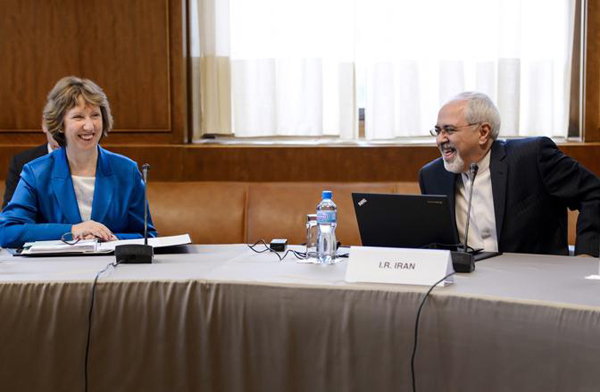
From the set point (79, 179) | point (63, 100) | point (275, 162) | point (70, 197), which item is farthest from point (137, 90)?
point (70, 197)

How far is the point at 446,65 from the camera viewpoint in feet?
13.6

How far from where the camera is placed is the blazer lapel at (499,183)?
291 centimetres

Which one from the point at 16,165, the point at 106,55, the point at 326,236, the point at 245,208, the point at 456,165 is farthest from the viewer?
the point at 106,55

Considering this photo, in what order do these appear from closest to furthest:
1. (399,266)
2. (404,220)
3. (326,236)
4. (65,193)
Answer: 1. (399,266)
2. (404,220)
3. (326,236)
4. (65,193)

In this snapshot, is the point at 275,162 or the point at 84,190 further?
the point at 275,162

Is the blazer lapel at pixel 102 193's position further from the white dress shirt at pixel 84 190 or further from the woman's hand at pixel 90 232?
the woman's hand at pixel 90 232

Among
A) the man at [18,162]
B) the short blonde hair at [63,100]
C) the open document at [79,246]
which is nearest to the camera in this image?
the open document at [79,246]

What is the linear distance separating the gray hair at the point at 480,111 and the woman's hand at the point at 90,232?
1.46m

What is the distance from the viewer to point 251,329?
84.1 inches

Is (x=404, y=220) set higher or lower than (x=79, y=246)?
higher

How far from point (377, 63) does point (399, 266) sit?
230 centimetres

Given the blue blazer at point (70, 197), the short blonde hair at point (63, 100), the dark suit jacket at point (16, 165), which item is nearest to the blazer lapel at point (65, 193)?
the blue blazer at point (70, 197)

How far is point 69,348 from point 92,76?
2.50 meters

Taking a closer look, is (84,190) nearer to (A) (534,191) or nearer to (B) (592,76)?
(A) (534,191)
